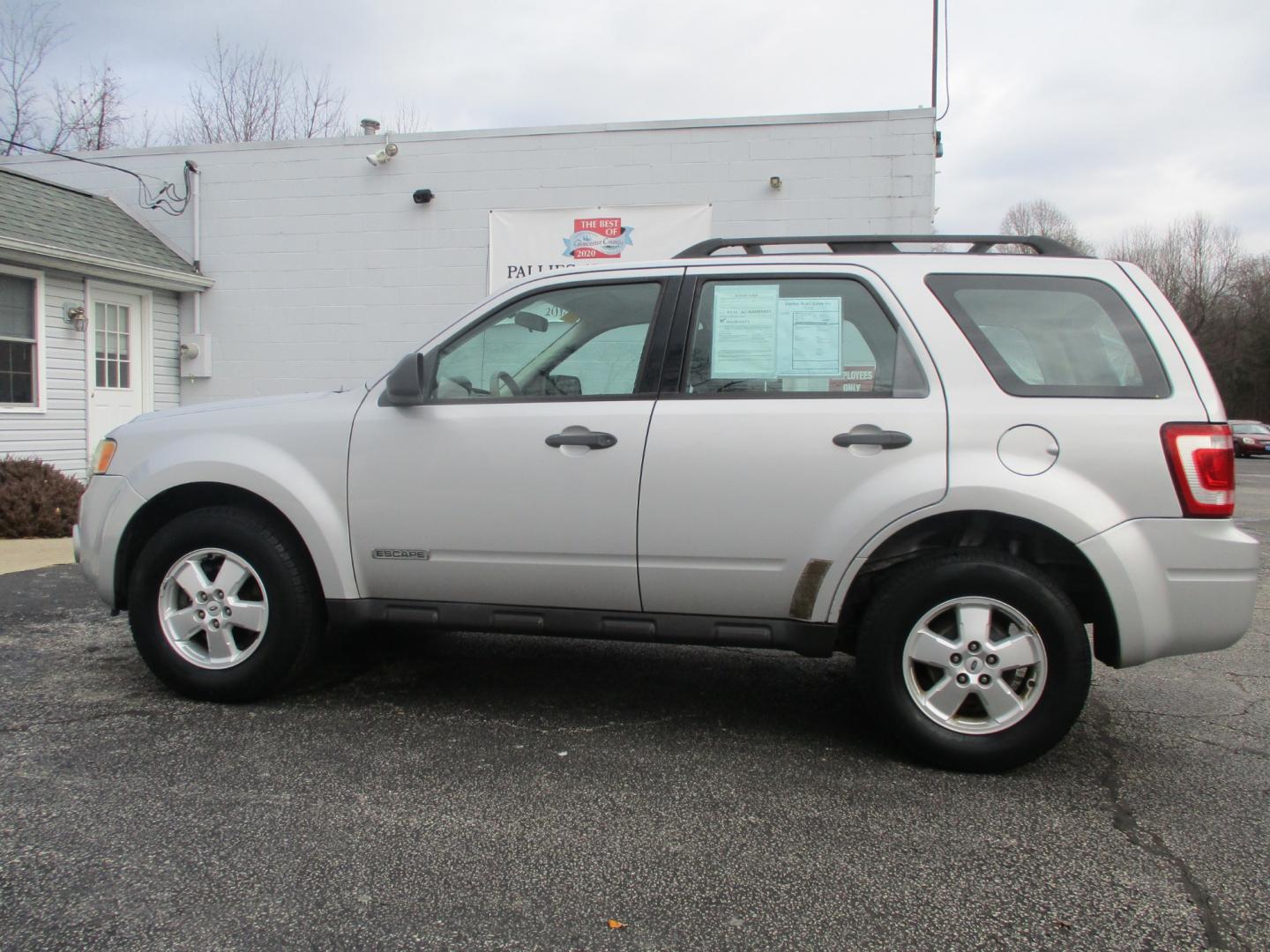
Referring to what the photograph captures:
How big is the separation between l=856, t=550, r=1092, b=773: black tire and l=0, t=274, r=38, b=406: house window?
10553mm

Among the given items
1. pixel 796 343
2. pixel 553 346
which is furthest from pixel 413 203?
pixel 796 343

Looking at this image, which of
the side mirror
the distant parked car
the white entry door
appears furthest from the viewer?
the distant parked car

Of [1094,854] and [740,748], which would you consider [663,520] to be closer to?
[740,748]

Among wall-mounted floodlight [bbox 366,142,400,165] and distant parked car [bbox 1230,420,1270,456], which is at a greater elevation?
wall-mounted floodlight [bbox 366,142,400,165]

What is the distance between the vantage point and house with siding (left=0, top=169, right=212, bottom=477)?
10477mm

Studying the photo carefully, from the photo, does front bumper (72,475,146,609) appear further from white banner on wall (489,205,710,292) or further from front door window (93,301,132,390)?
front door window (93,301,132,390)

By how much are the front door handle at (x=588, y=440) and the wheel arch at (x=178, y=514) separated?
1153mm

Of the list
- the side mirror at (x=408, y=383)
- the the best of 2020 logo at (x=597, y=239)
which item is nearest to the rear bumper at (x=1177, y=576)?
the side mirror at (x=408, y=383)

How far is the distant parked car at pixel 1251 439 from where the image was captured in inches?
1287

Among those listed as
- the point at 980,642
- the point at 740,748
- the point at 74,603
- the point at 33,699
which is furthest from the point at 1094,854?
the point at 74,603

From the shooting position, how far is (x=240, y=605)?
3.86 meters

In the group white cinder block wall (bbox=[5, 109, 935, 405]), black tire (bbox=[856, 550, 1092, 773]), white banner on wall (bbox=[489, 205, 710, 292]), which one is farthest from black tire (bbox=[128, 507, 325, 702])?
white cinder block wall (bbox=[5, 109, 935, 405])

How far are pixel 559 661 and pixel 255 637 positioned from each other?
1496 millimetres

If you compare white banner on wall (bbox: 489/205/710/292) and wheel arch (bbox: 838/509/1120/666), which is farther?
white banner on wall (bbox: 489/205/710/292)
